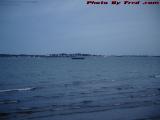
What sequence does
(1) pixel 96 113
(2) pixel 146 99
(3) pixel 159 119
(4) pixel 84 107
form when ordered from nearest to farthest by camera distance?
(3) pixel 159 119
(1) pixel 96 113
(4) pixel 84 107
(2) pixel 146 99

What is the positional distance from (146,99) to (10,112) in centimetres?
897

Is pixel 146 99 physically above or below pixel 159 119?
below

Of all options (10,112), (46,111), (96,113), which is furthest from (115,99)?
(10,112)

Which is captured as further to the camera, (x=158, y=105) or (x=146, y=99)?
(x=146, y=99)

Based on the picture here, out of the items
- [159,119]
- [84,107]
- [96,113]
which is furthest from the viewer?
[84,107]

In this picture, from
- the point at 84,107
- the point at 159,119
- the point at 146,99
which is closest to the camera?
the point at 159,119

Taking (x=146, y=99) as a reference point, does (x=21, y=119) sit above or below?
above

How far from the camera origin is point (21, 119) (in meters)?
12.2

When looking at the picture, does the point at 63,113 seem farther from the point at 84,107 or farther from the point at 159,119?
the point at 159,119

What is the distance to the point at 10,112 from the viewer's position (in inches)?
545

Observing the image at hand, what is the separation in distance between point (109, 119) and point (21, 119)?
412 cm

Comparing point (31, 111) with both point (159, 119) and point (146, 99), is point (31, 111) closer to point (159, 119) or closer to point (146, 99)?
point (159, 119)

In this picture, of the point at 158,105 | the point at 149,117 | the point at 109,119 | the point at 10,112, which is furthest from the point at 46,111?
the point at 158,105

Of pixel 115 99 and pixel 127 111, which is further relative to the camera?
pixel 115 99
